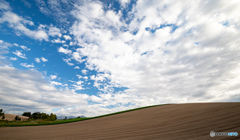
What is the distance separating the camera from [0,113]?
164ft

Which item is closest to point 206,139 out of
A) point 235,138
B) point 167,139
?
point 235,138

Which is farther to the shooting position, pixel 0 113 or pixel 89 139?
pixel 0 113

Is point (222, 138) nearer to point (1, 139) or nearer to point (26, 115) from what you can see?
point (1, 139)

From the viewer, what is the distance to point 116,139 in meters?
4.67

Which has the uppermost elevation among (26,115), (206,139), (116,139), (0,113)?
(206,139)

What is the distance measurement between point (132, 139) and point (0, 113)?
7277cm

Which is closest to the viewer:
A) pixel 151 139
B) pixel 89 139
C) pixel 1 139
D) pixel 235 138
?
pixel 235 138

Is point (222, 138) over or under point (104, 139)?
over

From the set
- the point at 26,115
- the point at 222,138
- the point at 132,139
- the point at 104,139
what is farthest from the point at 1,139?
the point at 26,115

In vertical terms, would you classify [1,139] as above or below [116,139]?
below

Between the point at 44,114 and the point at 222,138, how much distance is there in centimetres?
8245

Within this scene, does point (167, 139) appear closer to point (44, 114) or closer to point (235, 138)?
point (235, 138)

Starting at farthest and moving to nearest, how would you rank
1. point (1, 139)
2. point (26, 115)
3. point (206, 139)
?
point (26, 115) < point (1, 139) < point (206, 139)

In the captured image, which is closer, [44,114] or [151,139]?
[151,139]
